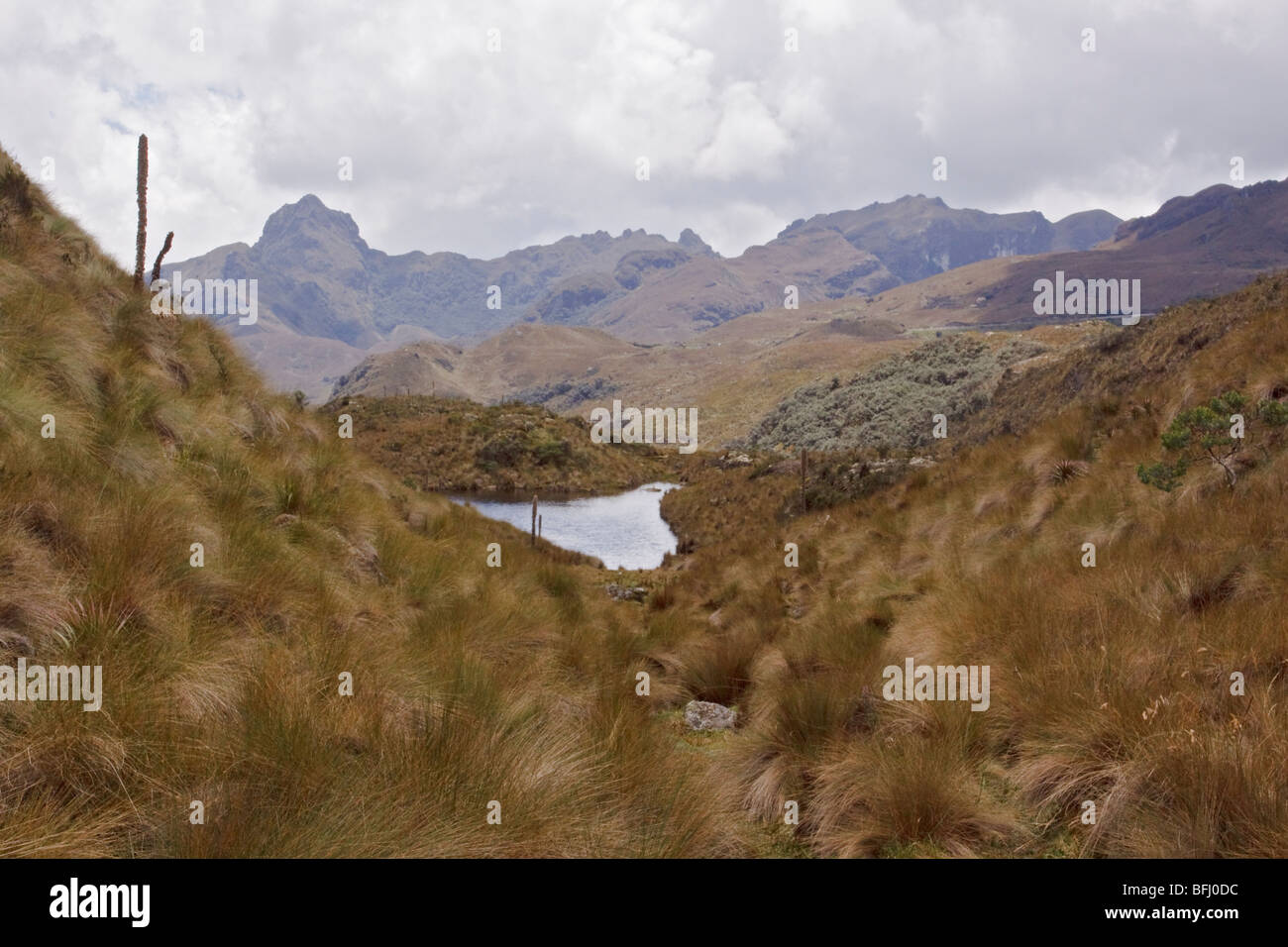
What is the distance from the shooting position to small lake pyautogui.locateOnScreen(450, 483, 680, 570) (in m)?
31.0

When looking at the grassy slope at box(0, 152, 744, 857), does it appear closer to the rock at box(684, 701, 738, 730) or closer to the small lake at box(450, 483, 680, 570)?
the rock at box(684, 701, 738, 730)

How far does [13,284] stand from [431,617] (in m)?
6.70

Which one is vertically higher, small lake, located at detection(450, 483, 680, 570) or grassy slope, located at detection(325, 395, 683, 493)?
grassy slope, located at detection(325, 395, 683, 493)

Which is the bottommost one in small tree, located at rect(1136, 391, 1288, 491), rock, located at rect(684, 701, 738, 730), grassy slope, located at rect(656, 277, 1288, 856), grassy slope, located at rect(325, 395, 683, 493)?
rock, located at rect(684, 701, 738, 730)

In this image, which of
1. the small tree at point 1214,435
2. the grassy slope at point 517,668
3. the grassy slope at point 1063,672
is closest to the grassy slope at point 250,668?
the grassy slope at point 517,668

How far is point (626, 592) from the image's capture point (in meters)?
19.1

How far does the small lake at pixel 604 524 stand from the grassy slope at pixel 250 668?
1912cm

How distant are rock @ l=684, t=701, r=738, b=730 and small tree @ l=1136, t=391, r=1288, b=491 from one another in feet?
19.9

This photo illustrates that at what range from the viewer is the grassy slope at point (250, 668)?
3.12 meters

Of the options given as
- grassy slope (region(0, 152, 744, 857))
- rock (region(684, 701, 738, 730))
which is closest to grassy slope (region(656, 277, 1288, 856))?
rock (region(684, 701, 738, 730))
